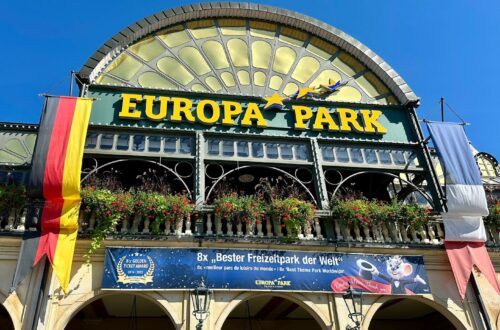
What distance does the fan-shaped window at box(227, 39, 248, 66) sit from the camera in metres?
13.9

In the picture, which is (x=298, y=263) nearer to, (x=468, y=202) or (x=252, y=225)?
(x=252, y=225)

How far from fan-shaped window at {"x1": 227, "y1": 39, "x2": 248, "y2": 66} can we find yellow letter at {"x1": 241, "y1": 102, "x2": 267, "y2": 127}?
2.13 m

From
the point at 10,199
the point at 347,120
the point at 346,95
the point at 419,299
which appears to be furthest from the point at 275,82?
the point at 10,199

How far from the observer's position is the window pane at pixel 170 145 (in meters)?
11.3

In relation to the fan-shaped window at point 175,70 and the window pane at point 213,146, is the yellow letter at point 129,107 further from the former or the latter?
the window pane at point 213,146

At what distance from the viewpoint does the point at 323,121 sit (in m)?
12.6

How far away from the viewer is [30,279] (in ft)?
28.2

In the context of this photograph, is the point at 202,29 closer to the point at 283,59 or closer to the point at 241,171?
the point at 283,59

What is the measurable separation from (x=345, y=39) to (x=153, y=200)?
947 centimetres

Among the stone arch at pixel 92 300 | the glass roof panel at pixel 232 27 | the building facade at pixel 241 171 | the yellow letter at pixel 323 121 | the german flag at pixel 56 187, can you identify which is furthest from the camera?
the glass roof panel at pixel 232 27

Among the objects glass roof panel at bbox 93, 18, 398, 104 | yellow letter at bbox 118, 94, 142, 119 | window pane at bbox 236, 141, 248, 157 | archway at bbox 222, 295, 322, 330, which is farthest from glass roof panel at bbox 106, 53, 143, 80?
archway at bbox 222, 295, 322, 330

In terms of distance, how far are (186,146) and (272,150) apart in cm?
250

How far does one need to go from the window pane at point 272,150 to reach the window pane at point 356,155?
2.36 m

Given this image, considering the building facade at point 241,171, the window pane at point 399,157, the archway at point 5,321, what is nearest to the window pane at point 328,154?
the building facade at point 241,171
